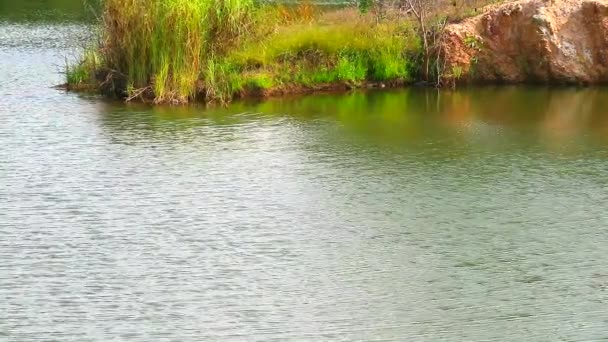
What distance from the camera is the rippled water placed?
323 inches

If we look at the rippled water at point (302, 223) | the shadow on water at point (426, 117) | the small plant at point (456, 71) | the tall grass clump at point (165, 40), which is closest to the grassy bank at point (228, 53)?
the tall grass clump at point (165, 40)

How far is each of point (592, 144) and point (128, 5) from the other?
7868 millimetres

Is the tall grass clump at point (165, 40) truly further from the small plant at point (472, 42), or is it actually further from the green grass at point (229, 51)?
the small plant at point (472, 42)

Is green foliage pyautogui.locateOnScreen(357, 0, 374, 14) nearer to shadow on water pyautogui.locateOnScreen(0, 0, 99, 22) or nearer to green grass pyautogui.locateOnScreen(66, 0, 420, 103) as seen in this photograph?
green grass pyautogui.locateOnScreen(66, 0, 420, 103)

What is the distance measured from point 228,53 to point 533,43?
5.66 metres

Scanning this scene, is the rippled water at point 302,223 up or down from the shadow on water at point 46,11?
down

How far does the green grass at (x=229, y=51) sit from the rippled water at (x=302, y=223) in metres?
0.80

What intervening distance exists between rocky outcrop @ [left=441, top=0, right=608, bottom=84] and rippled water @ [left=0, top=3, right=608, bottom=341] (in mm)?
2261

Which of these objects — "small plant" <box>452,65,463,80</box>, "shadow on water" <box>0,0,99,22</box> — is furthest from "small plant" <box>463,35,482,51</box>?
"shadow on water" <box>0,0,99,22</box>

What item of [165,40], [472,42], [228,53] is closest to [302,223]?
[165,40]

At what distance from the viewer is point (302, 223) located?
10.6 metres

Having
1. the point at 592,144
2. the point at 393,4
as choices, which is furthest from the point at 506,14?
the point at 592,144

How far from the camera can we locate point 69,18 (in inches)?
1179

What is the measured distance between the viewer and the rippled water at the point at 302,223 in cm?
820
